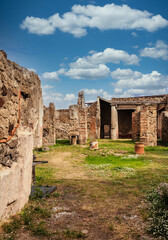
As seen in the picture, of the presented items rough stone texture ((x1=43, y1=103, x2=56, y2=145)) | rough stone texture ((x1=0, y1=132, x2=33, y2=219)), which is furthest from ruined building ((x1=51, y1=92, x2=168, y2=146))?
rough stone texture ((x1=0, y1=132, x2=33, y2=219))

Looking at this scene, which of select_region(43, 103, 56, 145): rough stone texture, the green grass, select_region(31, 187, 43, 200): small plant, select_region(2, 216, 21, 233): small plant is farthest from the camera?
select_region(43, 103, 56, 145): rough stone texture

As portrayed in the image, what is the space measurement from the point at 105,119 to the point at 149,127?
1131cm

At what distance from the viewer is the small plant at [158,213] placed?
99.0 inches

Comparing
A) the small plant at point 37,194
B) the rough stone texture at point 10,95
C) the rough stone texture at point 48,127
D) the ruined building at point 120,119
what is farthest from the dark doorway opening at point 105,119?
the rough stone texture at point 10,95

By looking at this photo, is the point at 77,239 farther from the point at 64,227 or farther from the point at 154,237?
the point at 154,237

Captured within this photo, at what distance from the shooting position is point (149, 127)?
1320 centimetres

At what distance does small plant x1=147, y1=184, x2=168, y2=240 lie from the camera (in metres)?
2.52

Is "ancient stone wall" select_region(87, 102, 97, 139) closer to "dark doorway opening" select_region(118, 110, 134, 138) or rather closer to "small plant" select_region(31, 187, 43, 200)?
"dark doorway opening" select_region(118, 110, 134, 138)

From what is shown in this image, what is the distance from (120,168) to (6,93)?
4.48m

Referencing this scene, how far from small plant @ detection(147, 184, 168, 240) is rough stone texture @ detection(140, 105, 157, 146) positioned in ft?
31.3

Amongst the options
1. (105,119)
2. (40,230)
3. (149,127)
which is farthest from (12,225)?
(105,119)

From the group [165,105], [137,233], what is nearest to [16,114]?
[137,233]

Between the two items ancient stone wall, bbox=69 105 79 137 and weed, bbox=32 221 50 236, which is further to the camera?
ancient stone wall, bbox=69 105 79 137

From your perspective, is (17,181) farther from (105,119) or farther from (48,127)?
(105,119)
